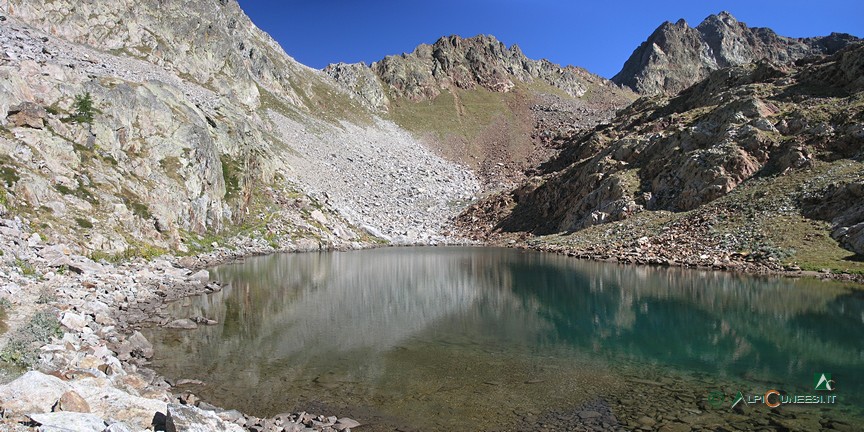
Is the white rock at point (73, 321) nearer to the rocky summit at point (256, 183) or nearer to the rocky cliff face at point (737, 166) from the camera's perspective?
the rocky summit at point (256, 183)

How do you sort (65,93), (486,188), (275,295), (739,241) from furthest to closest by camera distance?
(486,188) < (739,241) < (65,93) < (275,295)

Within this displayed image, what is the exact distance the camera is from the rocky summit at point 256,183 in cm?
1480

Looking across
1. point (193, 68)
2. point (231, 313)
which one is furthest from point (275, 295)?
point (193, 68)

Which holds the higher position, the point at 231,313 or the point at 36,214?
the point at 36,214

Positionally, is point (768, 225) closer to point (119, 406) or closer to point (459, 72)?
point (119, 406)

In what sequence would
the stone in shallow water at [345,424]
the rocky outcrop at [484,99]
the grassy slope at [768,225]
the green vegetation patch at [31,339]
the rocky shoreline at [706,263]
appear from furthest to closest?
the rocky outcrop at [484,99] < the grassy slope at [768,225] < the rocky shoreline at [706,263] < the stone in shallow water at [345,424] < the green vegetation patch at [31,339]

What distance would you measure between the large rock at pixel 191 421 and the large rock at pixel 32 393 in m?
1.77

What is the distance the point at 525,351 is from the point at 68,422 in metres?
14.2

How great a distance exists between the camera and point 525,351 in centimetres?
1769

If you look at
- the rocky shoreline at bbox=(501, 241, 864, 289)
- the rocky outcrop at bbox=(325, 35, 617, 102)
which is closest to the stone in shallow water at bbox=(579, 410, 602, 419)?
the rocky shoreline at bbox=(501, 241, 864, 289)

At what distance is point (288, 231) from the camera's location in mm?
54719

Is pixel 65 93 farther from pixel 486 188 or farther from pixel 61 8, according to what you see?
pixel 486 188

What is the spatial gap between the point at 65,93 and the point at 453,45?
138 m

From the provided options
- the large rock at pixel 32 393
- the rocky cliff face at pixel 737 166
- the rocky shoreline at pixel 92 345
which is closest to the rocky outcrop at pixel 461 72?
the rocky cliff face at pixel 737 166
